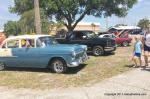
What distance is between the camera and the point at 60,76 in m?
14.0

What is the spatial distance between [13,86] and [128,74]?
4214mm

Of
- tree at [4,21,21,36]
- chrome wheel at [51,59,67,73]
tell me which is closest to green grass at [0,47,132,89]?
chrome wheel at [51,59,67,73]

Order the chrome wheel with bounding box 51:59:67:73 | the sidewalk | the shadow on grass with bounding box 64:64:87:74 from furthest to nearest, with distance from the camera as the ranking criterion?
the shadow on grass with bounding box 64:64:87:74 → the chrome wheel with bounding box 51:59:67:73 → the sidewalk

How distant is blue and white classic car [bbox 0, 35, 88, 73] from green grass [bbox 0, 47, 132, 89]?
14.8 inches

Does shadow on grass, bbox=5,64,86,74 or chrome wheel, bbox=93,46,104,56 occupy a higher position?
chrome wheel, bbox=93,46,104,56

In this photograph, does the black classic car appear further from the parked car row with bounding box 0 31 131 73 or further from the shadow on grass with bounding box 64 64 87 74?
the parked car row with bounding box 0 31 131 73

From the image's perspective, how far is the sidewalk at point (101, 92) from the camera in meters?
10.2

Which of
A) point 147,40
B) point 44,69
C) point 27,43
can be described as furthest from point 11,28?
point 147,40

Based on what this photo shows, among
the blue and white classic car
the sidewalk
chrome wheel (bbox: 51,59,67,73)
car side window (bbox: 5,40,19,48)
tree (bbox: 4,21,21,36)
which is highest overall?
tree (bbox: 4,21,21,36)

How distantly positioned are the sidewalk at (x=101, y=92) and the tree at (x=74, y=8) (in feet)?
91.2

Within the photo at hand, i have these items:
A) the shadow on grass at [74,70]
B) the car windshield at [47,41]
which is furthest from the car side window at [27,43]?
the shadow on grass at [74,70]

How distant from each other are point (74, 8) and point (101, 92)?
99.1ft

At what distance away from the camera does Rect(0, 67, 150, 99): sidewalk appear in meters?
10.2

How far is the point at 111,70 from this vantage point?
1495 centimetres
